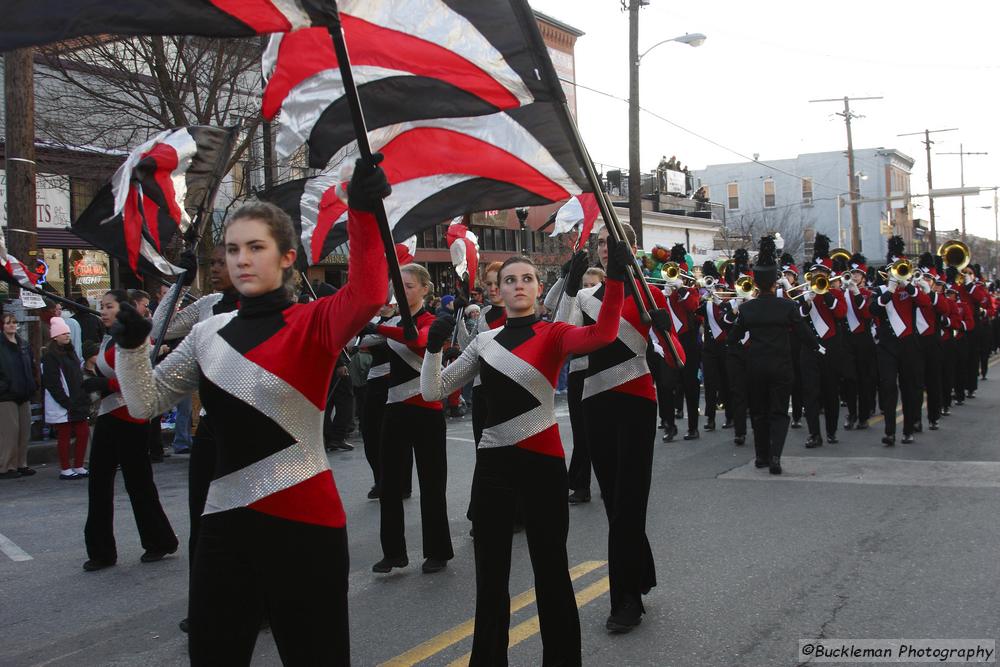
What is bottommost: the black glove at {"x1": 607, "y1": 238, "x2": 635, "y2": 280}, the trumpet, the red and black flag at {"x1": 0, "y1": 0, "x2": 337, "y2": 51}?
the black glove at {"x1": 607, "y1": 238, "x2": 635, "y2": 280}

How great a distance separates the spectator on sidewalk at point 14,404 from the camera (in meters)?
11.0

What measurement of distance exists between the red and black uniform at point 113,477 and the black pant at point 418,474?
173 cm

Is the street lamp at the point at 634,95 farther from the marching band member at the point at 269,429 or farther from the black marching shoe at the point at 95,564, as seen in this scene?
the marching band member at the point at 269,429

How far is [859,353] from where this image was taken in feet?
43.4

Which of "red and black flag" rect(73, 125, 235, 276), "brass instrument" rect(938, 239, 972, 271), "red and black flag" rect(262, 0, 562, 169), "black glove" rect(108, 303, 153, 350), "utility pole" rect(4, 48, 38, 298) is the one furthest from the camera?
"brass instrument" rect(938, 239, 972, 271)

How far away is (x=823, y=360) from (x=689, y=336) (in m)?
1.89

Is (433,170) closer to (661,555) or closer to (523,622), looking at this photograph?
(523,622)

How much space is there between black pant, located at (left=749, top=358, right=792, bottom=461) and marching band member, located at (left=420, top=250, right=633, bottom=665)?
5776mm

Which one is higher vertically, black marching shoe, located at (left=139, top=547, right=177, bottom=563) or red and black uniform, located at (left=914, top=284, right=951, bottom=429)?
red and black uniform, located at (left=914, top=284, right=951, bottom=429)

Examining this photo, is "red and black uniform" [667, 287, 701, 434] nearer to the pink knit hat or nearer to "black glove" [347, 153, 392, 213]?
the pink knit hat

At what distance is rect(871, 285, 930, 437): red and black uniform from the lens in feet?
38.5

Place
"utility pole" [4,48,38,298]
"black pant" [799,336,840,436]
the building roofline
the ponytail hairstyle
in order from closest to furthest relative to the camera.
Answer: the ponytail hairstyle → "black pant" [799,336,840,436] → "utility pole" [4,48,38,298] → the building roofline

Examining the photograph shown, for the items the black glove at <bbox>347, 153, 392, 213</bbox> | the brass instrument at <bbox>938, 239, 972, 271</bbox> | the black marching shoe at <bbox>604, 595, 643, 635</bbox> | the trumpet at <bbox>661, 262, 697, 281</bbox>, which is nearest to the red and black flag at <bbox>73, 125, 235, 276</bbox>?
the black marching shoe at <bbox>604, 595, 643, 635</bbox>

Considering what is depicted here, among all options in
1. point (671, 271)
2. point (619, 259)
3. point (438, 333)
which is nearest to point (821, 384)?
point (671, 271)
